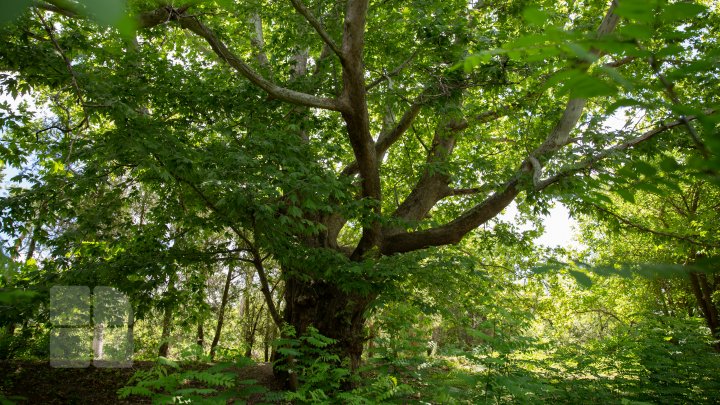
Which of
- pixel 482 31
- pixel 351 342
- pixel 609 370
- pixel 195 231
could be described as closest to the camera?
pixel 609 370

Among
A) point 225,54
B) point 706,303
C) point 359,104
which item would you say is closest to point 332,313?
point 359,104

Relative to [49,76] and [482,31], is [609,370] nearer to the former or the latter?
[482,31]

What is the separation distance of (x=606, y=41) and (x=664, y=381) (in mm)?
5230

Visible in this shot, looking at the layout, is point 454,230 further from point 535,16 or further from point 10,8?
point 10,8

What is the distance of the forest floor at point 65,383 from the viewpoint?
20.6ft

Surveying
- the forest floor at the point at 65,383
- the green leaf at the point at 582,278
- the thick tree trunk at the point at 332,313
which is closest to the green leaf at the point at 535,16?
the green leaf at the point at 582,278

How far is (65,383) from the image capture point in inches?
273

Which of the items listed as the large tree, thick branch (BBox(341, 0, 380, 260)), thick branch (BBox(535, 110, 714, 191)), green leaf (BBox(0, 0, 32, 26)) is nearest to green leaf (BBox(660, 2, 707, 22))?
green leaf (BBox(0, 0, 32, 26))

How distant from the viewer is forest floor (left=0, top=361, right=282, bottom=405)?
6285 mm

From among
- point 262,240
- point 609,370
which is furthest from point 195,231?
point 609,370

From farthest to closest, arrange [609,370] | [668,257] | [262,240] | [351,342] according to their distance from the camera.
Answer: [668,257] < [351,342] < [609,370] < [262,240]

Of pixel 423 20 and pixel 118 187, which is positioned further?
pixel 118 187

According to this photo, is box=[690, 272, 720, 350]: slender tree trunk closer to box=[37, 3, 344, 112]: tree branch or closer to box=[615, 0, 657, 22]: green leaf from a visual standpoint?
box=[37, 3, 344, 112]: tree branch

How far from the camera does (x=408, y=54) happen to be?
246 inches
